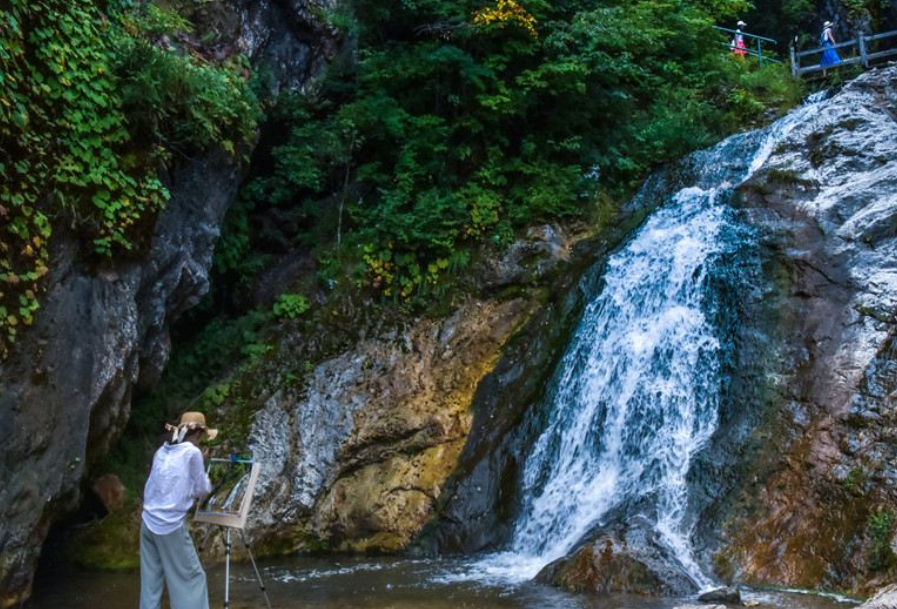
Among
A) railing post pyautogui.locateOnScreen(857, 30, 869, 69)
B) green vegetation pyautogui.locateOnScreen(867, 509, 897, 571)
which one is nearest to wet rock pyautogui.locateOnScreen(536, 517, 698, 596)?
green vegetation pyautogui.locateOnScreen(867, 509, 897, 571)

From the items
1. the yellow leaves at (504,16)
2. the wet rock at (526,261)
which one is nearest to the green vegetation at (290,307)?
the wet rock at (526,261)

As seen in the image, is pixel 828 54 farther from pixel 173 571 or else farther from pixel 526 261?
pixel 173 571

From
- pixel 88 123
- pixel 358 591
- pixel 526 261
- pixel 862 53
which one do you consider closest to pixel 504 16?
pixel 526 261

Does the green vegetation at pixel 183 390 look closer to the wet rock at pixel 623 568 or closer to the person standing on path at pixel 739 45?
the wet rock at pixel 623 568

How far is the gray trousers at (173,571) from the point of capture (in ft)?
16.5

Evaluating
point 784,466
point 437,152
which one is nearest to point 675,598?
point 784,466

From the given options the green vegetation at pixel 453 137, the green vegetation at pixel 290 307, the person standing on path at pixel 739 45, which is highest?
the person standing on path at pixel 739 45

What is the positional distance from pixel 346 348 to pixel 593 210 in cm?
445

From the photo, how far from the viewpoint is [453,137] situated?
12891mm

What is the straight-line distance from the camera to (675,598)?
664 cm

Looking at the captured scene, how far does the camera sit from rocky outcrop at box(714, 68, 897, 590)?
7.20m

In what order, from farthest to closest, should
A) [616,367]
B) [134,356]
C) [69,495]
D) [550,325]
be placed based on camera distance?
[550,325] → [616,367] → [134,356] → [69,495]

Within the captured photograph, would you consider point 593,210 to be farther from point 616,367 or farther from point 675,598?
point 675,598

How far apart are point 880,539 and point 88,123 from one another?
8139 millimetres
